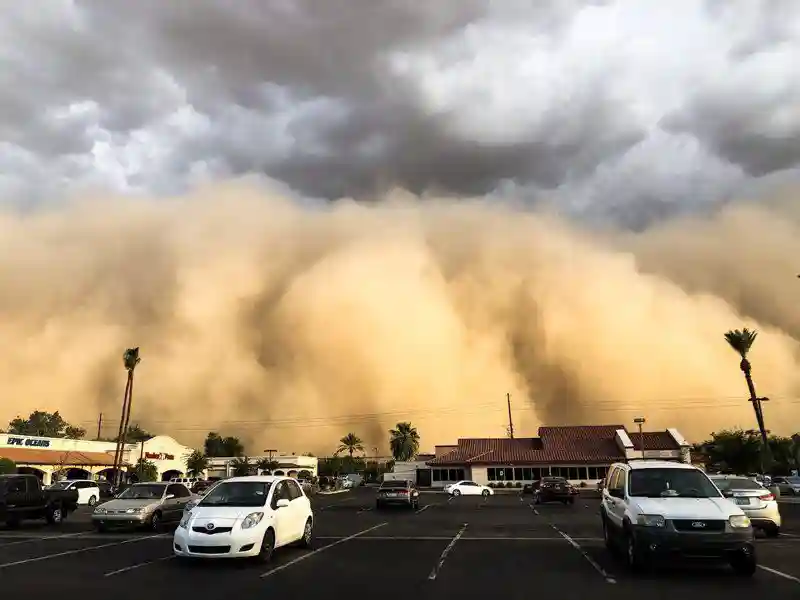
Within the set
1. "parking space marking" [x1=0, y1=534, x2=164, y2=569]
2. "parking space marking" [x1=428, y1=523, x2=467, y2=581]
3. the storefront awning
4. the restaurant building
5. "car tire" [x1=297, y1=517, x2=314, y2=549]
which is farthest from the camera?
the restaurant building

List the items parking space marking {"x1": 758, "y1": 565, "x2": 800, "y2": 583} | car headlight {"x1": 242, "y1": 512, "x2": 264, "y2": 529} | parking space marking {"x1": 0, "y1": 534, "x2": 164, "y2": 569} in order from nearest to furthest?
parking space marking {"x1": 758, "y1": 565, "x2": 800, "y2": 583} < car headlight {"x1": 242, "y1": 512, "x2": 264, "y2": 529} < parking space marking {"x1": 0, "y1": 534, "x2": 164, "y2": 569}

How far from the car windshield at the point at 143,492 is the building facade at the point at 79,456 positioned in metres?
35.9

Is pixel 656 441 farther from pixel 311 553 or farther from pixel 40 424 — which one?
pixel 40 424

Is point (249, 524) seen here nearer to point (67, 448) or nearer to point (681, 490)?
point (681, 490)

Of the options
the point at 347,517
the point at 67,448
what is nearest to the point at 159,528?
the point at 347,517

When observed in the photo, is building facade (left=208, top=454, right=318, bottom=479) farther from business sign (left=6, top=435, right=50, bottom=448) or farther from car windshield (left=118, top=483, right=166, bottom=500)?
car windshield (left=118, top=483, right=166, bottom=500)

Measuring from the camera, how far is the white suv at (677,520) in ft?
35.9

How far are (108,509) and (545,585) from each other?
52.2ft

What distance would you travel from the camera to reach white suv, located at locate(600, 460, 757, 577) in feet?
35.9

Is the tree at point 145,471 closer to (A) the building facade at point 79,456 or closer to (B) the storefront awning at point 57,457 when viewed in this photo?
(A) the building facade at point 79,456

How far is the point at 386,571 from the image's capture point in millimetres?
12531

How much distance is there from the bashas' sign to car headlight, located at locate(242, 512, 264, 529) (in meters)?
57.1

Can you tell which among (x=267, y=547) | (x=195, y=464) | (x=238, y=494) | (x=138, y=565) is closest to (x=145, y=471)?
(x=195, y=464)

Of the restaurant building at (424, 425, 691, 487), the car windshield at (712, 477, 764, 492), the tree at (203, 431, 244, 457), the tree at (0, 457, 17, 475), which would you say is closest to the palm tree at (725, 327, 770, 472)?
the restaurant building at (424, 425, 691, 487)
